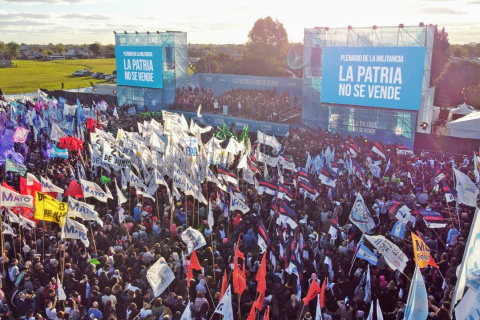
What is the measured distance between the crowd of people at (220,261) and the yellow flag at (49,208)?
90cm

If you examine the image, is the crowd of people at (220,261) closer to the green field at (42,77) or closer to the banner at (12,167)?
the banner at (12,167)

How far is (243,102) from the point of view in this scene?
3459 cm

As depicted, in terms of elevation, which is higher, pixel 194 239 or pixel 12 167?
pixel 12 167

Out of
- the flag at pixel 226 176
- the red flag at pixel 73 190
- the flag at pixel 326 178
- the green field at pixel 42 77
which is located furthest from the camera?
the green field at pixel 42 77

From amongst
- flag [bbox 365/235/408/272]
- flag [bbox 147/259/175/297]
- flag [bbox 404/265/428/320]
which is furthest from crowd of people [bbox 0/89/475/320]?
flag [bbox 404/265/428/320]

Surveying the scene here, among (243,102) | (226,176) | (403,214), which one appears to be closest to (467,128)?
(243,102)

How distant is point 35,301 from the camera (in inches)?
390

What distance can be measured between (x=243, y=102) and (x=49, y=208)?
24.3 meters

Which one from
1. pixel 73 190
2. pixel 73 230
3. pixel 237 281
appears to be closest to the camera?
pixel 237 281

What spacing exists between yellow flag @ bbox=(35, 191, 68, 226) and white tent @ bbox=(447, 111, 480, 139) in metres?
22.9

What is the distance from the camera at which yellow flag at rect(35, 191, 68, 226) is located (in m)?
11.5

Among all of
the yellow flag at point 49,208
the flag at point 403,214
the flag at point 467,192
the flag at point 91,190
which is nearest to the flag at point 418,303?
the flag at point 403,214

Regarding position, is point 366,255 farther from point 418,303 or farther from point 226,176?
point 226,176

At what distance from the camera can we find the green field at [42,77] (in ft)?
227
